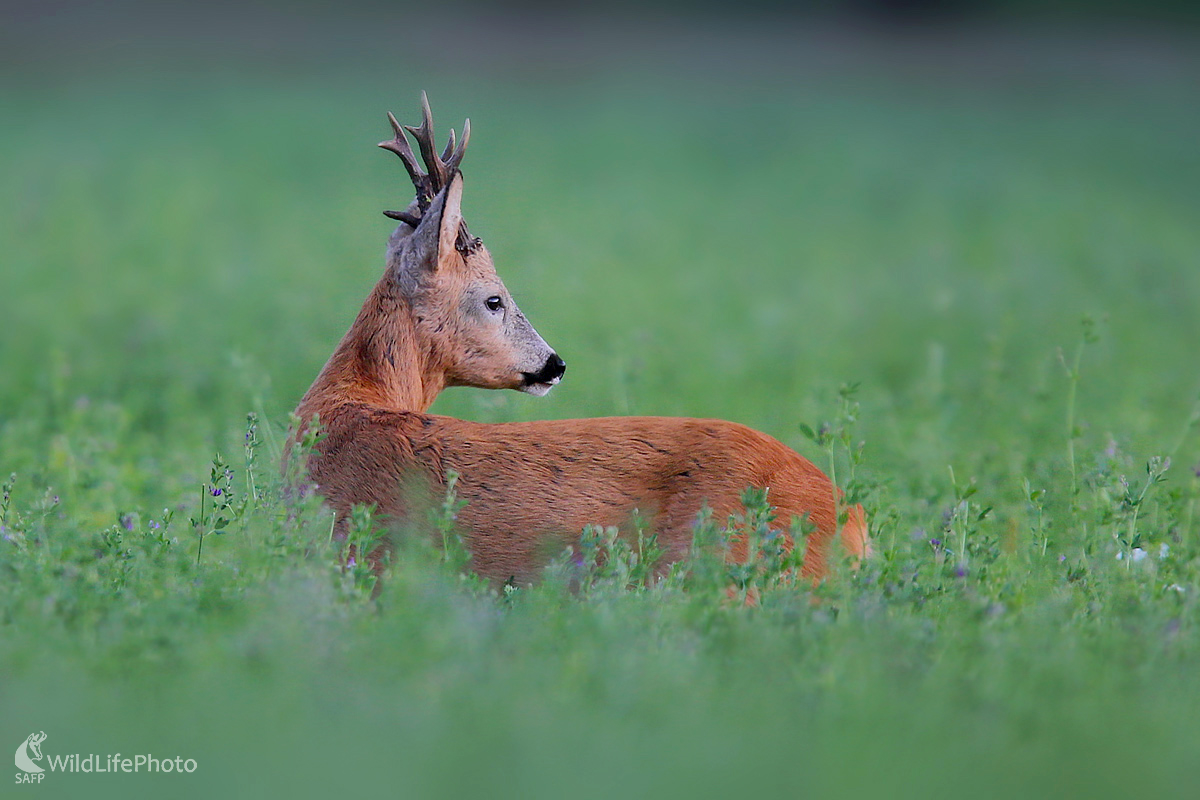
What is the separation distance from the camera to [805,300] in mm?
13016

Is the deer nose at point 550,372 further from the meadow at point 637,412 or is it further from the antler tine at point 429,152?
the meadow at point 637,412

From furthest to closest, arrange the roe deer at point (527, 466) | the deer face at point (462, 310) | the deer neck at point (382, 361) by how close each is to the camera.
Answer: the deer face at point (462, 310) < the deer neck at point (382, 361) < the roe deer at point (527, 466)

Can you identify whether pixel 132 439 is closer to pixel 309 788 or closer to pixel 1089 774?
pixel 309 788

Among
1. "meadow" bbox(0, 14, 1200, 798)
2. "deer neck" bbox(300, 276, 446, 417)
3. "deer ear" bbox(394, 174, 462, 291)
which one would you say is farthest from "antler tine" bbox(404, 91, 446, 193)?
"meadow" bbox(0, 14, 1200, 798)

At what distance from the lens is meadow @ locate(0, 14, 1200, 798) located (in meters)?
3.48

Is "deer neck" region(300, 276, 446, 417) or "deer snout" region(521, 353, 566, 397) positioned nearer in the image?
"deer neck" region(300, 276, 446, 417)

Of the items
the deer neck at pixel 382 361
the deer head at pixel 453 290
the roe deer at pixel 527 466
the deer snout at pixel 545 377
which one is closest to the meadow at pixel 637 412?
the roe deer at pixel 527 466

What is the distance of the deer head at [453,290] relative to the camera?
18.5 ft

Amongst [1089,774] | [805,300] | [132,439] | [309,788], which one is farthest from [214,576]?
[805,300]

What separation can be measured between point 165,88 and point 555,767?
80.4 feet

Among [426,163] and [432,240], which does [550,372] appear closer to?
[432,240]

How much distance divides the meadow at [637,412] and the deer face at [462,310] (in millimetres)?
751

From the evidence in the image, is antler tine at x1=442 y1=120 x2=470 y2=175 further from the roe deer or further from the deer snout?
the deer snout

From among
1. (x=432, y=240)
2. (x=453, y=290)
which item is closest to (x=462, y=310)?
(x=453, y=290)
